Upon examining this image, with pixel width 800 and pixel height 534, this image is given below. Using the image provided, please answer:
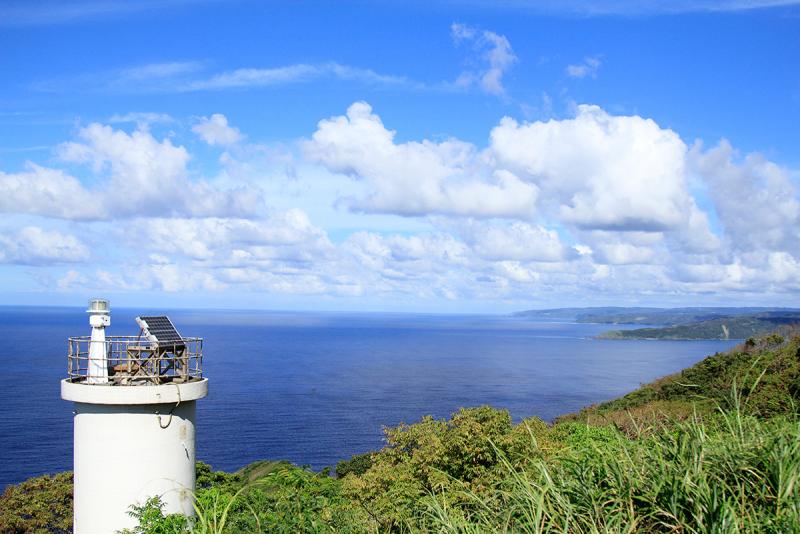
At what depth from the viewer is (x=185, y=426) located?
47.5 feet

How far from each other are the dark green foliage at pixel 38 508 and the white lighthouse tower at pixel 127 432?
10277mm

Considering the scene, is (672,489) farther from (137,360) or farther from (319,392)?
(319,392)

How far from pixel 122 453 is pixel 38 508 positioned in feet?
40.7

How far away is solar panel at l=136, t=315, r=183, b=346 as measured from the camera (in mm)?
14633

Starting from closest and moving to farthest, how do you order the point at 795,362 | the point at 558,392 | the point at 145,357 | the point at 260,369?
1. the point at 145,357
2. the point at 795,362
3. the point at 558,392
4. the point at 260,369

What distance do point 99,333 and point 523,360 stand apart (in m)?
138

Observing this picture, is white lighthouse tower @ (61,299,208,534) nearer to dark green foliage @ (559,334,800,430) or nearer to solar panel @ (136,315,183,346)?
solar panel @ (136,315,183,346)

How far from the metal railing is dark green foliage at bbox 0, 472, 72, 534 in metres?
10.8

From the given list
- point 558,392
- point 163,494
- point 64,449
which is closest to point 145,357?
point 163,494

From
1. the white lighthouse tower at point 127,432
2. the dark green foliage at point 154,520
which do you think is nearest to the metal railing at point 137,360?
the white lighthouse tower at point 127,432

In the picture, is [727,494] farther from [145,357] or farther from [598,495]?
[145,357]

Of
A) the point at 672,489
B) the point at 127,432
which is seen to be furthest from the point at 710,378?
the point at 672,489

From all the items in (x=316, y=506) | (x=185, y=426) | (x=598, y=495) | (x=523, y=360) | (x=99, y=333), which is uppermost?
(x=99, y=333)

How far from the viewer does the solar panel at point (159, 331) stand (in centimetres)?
1463
